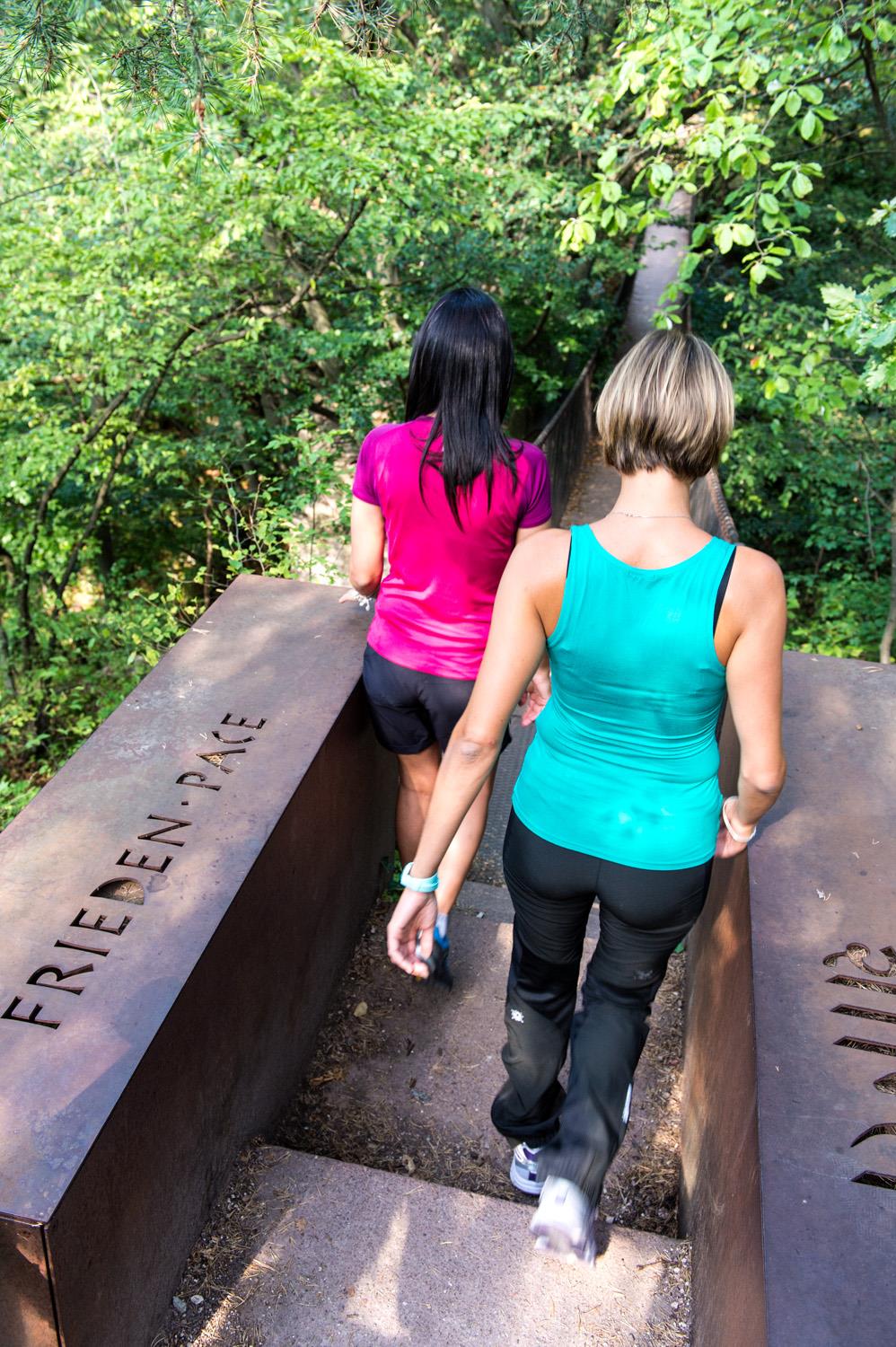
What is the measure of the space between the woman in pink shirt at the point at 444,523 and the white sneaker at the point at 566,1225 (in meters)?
0.97

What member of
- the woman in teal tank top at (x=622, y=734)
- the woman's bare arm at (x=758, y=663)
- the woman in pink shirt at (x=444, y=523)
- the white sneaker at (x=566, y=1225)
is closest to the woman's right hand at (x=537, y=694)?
the woman in pink shirt at (x=444, y=523)

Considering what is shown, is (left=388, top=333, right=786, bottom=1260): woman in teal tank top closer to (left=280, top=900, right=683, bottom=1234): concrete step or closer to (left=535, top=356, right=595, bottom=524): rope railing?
(left=280, top=900, right=683, bottom=1234): concrete step

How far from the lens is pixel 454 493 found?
8.38 feet

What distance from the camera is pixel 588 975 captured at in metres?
2.16

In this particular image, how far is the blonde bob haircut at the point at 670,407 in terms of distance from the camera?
178 cm

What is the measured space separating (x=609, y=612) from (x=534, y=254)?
32.0ft

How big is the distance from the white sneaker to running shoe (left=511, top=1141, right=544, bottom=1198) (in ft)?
2.40

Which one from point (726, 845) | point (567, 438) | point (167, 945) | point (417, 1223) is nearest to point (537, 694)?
point (726, 845)

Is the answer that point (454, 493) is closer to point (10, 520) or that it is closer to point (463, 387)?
point (463, 387)

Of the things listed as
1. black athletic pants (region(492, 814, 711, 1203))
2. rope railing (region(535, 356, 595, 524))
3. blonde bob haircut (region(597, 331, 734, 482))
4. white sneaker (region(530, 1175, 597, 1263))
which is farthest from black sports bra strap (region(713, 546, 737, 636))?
rope railing (region(535, 356, 595, 524))

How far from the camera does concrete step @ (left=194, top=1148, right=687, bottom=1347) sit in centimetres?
209

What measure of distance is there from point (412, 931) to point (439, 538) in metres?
1.04

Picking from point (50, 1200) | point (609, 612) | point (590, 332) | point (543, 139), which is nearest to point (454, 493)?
point (609, 612)

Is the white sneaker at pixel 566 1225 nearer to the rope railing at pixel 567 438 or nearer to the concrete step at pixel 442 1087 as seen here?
the concrete step at pixel 442 1087
